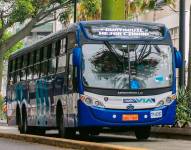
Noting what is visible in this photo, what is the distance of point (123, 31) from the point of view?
19.8 metres

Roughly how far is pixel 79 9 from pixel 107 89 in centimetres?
3288

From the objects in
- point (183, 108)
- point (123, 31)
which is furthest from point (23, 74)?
point (123, 31)

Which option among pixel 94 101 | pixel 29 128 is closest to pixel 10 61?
pixel 29 128

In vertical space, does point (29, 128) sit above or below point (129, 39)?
below

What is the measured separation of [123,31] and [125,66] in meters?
0.97

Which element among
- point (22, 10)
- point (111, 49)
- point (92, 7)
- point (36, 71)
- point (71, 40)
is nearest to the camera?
point (111, 49)

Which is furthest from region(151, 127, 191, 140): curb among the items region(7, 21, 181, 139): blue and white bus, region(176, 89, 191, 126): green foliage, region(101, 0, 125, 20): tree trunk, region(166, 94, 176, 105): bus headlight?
region(101, 0, 125, 20): tree trunk

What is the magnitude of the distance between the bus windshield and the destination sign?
252 mm

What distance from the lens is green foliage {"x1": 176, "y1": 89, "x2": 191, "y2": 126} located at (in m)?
22.5

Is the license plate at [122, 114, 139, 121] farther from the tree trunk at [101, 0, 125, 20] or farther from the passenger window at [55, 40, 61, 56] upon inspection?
the tree trunk at [101, 0, 125, 20]

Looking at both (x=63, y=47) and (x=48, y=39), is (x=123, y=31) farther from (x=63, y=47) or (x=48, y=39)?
(x=48, y=39)

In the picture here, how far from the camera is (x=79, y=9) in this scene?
51.7m

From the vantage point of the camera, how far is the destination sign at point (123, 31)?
771 inches

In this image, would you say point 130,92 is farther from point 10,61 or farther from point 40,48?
point 10,61
